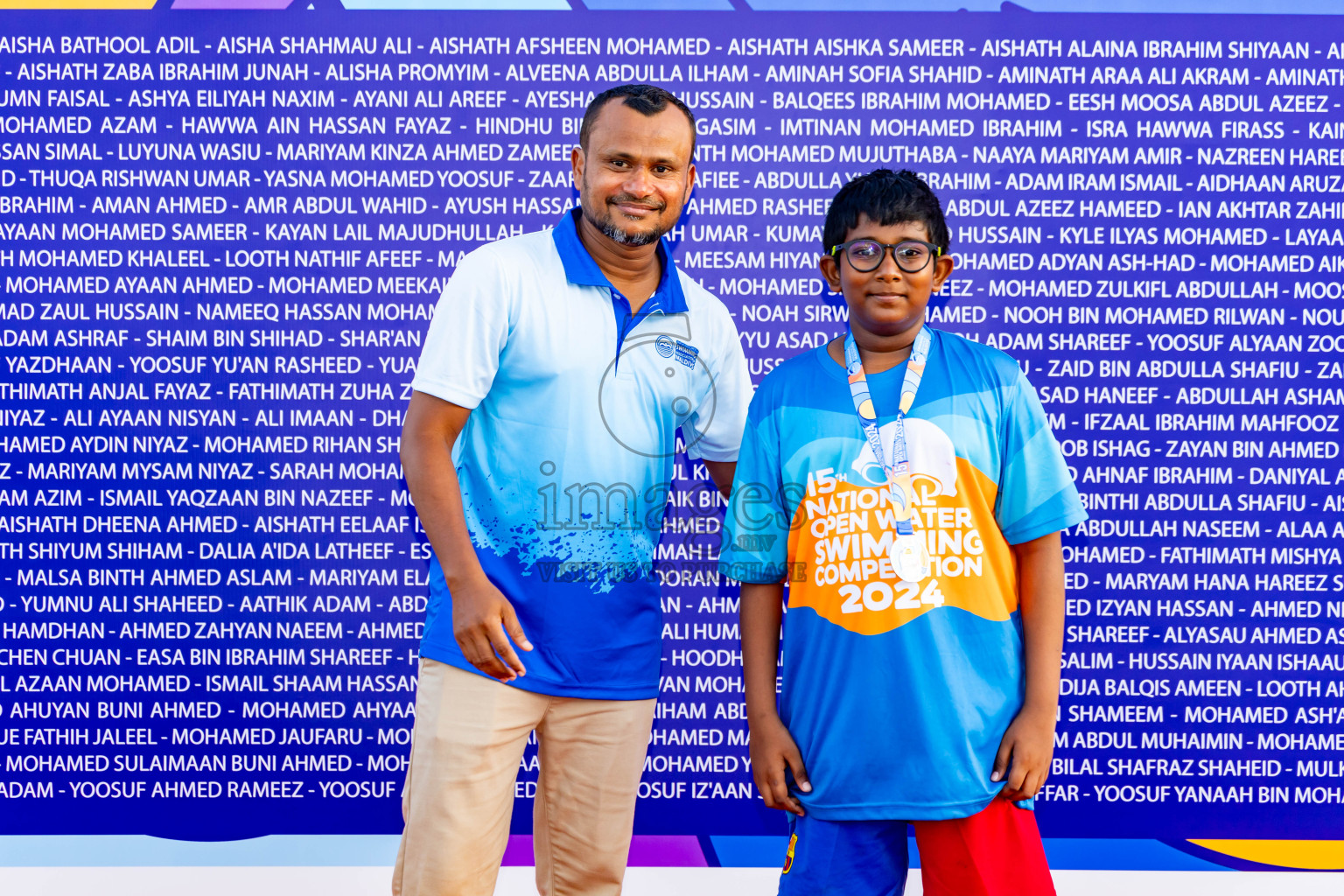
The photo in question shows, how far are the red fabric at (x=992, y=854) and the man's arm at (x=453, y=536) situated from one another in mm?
885

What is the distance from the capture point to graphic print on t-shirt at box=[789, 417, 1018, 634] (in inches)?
60.7

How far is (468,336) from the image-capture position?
1.68 meters

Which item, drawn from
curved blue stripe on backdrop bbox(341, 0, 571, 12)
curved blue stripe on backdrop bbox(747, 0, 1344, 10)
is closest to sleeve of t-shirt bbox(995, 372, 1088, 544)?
curved blue stripe on backdrop bbox(747, 0, 1344, 10)

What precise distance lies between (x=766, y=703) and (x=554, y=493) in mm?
604

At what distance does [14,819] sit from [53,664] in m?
0.46

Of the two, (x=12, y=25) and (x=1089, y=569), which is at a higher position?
(x=12, y=25)

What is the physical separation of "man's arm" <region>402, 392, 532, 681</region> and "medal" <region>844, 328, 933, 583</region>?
76 centimetres

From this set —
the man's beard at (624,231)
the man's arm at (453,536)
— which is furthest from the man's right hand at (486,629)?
the man's beard at (624,231)

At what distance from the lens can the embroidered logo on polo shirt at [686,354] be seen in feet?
6.10

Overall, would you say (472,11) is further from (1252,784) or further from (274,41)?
(1252,784)

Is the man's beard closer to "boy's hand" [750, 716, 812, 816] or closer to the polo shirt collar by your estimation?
the polo shirt collar

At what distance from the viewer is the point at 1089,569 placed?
2.33 m

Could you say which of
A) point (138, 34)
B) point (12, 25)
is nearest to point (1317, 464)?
point (138, 34)

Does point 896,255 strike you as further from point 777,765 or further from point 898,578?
point 777,765
